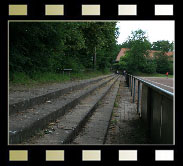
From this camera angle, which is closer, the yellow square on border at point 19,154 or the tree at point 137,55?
the yellow square on border at point 19,154

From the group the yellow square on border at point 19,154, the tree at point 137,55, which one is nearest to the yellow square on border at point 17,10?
the yellow square on border at point 19,154

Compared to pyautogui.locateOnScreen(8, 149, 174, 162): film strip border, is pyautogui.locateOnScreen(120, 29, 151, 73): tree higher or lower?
higher

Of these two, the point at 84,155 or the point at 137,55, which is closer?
the point at 84,155

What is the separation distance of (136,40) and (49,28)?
42368 mm

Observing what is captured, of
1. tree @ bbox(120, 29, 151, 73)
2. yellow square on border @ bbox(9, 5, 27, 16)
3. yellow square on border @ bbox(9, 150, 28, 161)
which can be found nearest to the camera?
yellow square on border @ bbox(9, 150, 28, 161)

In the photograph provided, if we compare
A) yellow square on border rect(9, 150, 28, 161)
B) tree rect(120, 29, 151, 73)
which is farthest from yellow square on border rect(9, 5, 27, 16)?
tree rect(120, 29, 151, 73)

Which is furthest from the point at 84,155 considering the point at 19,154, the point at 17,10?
the point at 17,10

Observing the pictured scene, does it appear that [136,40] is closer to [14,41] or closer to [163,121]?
[14,41]

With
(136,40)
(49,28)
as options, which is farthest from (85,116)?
(136,40)

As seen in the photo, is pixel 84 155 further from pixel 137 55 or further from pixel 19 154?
pixel 137 55

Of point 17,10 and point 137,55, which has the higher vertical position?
point 137,55

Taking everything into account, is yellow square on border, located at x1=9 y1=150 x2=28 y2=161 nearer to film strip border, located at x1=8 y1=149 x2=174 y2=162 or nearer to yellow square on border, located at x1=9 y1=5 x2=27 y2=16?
film strip border, located at x1=8 y1=149 x2=174 y2=162

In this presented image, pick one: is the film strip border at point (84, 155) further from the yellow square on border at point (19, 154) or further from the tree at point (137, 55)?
the tree at point (137, 55)

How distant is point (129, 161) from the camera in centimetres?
193
